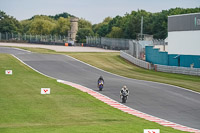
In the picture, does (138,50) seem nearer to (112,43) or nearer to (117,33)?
(112,43)

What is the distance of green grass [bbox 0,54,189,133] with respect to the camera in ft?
68.7

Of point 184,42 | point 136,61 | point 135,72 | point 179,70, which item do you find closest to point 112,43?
point 136,61

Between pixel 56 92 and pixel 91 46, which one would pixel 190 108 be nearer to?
pixel 56 92

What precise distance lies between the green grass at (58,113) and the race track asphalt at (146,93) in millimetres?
2713

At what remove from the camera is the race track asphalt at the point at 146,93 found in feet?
92.0

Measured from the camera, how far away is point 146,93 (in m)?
36.6

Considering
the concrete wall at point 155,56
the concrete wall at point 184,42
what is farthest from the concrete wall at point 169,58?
the concrete wall at point 184,42

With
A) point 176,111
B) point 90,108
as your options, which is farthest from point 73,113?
point 176,111

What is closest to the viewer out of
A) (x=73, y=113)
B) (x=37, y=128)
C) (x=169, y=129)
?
(x=37, y=128)

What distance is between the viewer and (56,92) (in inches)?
1367

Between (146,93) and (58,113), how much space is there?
→ 12.7 m

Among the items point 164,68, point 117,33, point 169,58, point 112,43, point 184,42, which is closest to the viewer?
point 164,68

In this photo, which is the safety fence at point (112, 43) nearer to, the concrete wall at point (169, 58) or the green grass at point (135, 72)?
the green grass at point (135, 72)

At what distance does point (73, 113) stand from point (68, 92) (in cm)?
926
